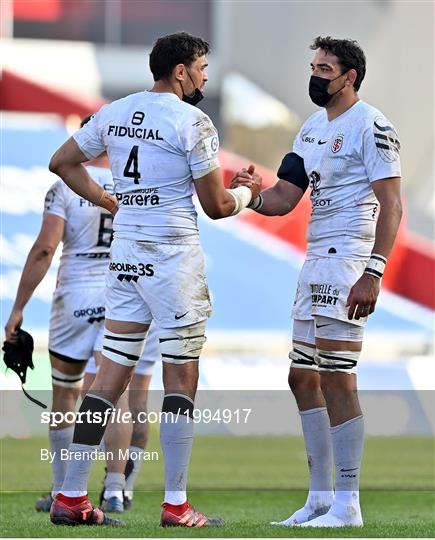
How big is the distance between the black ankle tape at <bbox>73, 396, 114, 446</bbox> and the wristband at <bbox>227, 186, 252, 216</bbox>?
39.9 inches

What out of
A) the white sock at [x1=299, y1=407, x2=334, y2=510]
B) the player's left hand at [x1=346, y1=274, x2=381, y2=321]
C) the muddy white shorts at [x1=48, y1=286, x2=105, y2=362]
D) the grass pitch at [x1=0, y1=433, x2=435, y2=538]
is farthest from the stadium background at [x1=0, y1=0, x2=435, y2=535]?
the player's left hand at [x1=346, y1=274, x2=381, y2=321]

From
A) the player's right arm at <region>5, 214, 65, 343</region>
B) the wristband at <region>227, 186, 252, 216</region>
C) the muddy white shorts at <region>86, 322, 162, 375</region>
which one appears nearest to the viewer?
the wristband at <region>227, 186, 252, 216</region>

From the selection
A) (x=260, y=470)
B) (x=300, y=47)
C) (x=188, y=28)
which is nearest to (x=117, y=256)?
(x=260, y=470)

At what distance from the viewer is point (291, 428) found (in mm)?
13672

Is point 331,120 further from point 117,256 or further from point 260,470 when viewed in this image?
point 260,470

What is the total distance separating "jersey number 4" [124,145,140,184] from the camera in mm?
5938

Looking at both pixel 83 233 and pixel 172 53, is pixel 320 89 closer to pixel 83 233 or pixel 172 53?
pixel 172 53

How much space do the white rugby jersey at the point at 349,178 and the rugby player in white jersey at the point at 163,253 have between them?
20.0 inches

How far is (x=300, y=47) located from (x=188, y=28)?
133 inches

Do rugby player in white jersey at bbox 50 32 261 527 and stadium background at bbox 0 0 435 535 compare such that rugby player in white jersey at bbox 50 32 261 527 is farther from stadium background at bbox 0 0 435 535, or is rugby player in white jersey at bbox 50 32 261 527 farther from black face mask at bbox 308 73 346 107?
stadium background at bbox 0 0 435 535

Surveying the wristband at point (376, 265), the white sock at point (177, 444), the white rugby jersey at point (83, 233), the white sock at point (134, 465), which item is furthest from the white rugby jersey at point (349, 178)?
the white sock at point (134, 465)

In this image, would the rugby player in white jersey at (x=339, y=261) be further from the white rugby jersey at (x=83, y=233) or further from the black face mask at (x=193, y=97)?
the white rugby jersey at (x=83, y=233)

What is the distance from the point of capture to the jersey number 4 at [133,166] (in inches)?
234

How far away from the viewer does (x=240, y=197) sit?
6.18 meters
